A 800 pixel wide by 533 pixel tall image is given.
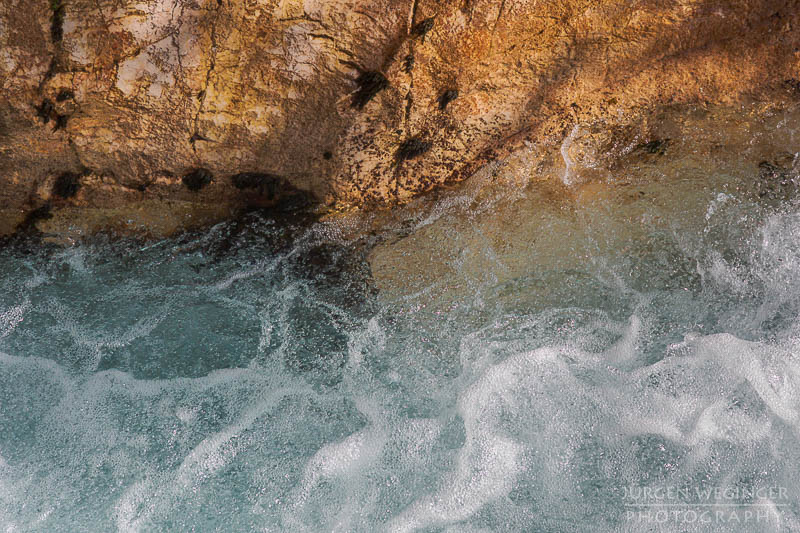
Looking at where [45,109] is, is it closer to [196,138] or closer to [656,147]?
[196,138]

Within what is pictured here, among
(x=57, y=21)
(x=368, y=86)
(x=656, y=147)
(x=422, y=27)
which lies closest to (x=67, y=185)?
(x=57, y=21)

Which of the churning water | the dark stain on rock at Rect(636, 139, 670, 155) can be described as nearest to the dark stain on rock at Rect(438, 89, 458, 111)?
the churning water

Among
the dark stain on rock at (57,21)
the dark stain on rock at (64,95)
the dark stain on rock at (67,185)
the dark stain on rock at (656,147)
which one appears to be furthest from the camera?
the dark stain on rock at (656,147)

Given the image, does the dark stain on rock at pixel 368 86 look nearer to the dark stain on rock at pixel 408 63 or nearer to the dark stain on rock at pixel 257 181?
the dark stain on rock at pixel 408 63

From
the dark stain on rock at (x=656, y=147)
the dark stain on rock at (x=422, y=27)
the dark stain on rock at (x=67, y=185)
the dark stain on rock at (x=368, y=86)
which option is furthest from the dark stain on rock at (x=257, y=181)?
the dark stain on rock at (x=656, y=147)

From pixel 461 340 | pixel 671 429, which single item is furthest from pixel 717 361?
pixel 461 340

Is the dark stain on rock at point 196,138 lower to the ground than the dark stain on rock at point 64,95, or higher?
lower

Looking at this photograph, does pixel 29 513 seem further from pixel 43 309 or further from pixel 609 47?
pixel 609 47
